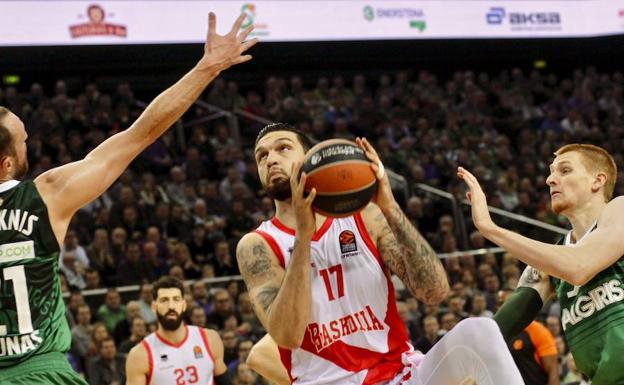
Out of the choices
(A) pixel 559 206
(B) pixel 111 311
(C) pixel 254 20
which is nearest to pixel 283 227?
(A) pixel 559 206

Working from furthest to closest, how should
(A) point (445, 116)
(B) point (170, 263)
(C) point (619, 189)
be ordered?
(A) point (445, 116), (C) point (619, 189), (B) point (170, 263)

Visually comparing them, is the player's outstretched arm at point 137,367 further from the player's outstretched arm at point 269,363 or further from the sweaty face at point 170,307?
the player's outstretched arm at point 269,363

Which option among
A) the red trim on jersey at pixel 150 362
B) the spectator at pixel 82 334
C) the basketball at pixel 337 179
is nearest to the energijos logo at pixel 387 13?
the spectator at pixel 82 334

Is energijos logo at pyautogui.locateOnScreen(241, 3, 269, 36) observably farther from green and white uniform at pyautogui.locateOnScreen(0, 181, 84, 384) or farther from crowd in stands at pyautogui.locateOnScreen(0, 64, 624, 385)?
green and white uniform at pyautogui.locateOnScreen(0, 181, 84, 384)

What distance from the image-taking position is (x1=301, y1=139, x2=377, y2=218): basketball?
3.92 m

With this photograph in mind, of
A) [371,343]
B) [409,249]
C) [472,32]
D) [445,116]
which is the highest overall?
[472,32]

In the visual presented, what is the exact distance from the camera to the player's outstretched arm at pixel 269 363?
5.79 meters

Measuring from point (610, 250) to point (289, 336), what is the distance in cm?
151

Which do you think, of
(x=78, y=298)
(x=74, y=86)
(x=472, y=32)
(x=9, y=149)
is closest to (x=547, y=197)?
(x=472, y=32)

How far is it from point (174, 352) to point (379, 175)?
525 centimetres

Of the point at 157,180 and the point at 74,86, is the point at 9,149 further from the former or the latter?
the point at 74,86

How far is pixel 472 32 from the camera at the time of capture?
1711 cm

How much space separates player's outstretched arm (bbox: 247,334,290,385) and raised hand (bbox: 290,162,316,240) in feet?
6.40

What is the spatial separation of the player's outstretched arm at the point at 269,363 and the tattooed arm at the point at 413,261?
5.09ft
